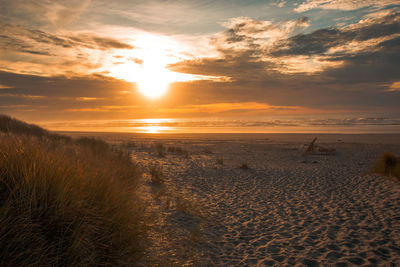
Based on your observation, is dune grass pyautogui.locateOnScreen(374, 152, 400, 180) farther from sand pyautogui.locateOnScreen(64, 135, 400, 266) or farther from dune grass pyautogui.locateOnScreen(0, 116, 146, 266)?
dune grass pyautogui.locateOnScreen(0, 116, 146, 266)

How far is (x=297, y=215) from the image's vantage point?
6.66m

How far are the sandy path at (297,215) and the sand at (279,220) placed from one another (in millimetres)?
18

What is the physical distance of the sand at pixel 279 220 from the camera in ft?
14.9

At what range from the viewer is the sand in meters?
4.54

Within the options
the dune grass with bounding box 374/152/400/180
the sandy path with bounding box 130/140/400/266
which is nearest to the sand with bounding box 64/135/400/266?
the sandy path with bounding box 130/140/400/266

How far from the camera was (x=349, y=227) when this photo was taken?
575cm

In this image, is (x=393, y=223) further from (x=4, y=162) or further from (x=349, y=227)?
(x=4, y=162)

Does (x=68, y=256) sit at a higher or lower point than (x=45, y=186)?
lower

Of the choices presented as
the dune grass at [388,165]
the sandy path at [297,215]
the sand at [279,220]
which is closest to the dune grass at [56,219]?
the sand at [279,220]

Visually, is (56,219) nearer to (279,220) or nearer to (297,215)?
(279,220)

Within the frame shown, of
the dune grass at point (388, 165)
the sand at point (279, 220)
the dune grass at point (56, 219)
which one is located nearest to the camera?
the dune grass at point (56, 219)

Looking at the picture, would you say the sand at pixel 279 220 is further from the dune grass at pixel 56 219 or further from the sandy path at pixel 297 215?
the dune grass at pixel 56 219

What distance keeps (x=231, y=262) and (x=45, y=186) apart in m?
3.23

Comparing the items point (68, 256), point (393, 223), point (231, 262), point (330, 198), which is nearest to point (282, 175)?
point (330, 198)
